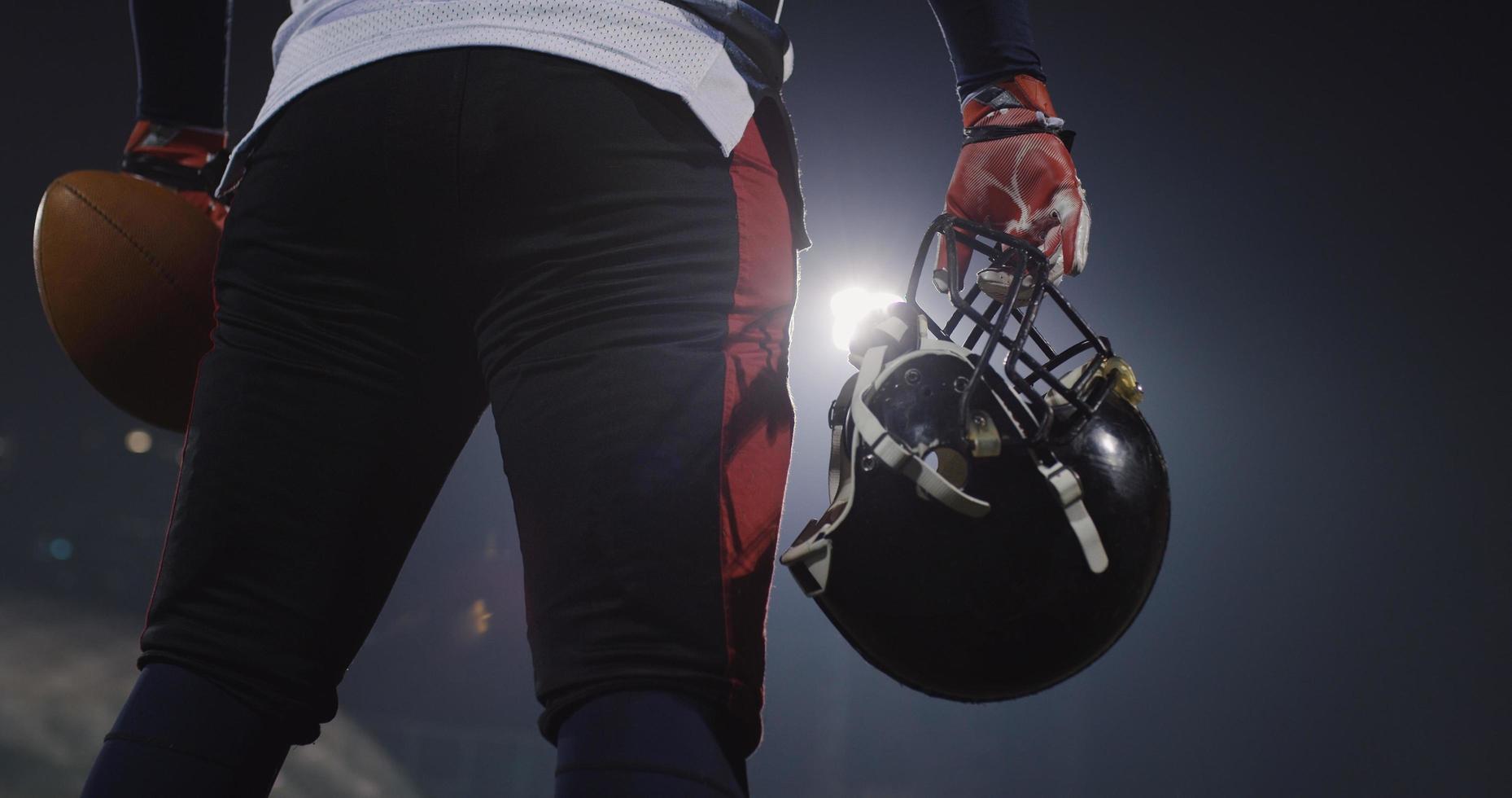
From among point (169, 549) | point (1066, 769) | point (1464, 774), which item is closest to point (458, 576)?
point (1066, 769)

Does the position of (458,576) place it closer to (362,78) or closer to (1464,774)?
(362,78)

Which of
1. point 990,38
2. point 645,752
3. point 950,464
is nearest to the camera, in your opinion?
point 645,752

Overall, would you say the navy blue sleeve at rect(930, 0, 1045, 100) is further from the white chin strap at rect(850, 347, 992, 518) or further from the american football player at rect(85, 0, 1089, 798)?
the white chin strap at rect(850, 347, 992, 518)

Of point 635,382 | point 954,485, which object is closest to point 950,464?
point 954,485

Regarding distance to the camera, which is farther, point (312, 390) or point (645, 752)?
point (312, 390)

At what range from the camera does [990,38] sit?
1.83ft

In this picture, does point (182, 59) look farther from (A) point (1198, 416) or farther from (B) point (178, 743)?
(A) point (1198, 416)

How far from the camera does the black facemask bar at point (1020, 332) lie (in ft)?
1.39

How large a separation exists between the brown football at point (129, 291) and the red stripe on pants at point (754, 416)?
20.1 inches

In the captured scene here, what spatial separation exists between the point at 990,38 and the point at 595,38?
267 millimetres

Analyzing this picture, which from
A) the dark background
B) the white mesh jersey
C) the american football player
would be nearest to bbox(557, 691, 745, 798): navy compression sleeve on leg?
the american football player

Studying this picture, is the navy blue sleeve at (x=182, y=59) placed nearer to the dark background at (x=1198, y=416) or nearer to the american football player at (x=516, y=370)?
the american football player at (x=516, y=370)

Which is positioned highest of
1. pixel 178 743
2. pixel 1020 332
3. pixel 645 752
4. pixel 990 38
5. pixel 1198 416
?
pixel 990 38

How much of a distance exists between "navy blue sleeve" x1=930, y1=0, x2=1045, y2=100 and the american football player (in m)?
0.14
